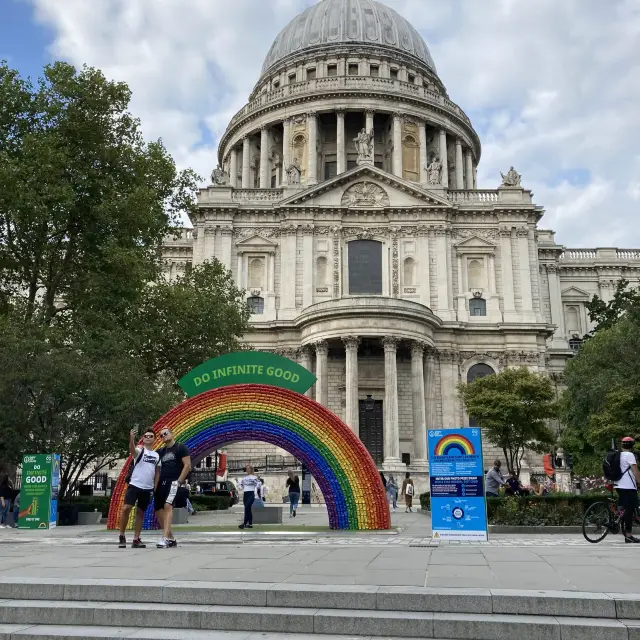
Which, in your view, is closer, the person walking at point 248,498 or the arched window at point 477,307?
the person walking at point 248,498

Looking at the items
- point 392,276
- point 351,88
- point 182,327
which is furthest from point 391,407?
point 351,88

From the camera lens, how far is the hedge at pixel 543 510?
64.8 ft

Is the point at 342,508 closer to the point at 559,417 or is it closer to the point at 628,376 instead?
the point at 628,376

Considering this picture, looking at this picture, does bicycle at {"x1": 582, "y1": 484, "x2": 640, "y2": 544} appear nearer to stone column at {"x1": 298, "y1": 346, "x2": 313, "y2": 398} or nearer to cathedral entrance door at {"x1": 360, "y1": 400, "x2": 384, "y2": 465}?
cathedral entrance door at {"x1": 360, "y1": 400, "x2": 384, "y2": 465}

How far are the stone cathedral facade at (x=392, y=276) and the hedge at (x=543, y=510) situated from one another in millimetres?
22760

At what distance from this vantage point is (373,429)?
160ft

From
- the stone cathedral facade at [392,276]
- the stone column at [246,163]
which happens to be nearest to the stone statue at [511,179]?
the stone cathedral facade at [392,276]

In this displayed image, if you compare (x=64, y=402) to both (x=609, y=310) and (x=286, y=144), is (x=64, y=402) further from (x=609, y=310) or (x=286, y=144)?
(x=286, y=144)

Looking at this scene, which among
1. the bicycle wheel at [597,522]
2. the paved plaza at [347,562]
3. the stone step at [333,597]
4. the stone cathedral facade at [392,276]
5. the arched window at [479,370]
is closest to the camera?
the stone step at [333,597]

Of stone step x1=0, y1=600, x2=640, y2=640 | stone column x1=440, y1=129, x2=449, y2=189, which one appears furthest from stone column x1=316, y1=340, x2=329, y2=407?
stone step x1=0, y1=600, x2=640, y2=640

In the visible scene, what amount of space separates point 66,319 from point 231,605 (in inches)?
1013

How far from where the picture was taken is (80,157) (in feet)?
106

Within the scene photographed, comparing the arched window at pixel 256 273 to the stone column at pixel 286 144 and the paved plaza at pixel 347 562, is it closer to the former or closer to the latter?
the stone column at pixel 286 144

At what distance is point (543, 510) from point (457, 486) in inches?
214
